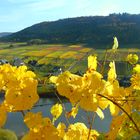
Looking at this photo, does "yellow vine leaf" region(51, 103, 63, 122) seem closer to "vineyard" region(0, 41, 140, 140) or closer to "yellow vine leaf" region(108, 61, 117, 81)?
"vineyard" region(0, 41, 140, 140)

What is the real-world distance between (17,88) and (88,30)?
11765 centimetres

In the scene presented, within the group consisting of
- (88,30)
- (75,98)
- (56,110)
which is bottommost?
(88,30)

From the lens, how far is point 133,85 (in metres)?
1.40

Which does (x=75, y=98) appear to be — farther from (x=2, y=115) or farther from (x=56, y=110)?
(x=56, y=110)

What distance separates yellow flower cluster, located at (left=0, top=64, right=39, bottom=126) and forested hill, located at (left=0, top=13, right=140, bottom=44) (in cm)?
9372

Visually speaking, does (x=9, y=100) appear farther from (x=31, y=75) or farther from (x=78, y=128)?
(x=78, y=128)

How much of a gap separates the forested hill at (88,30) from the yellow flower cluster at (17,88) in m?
93.7

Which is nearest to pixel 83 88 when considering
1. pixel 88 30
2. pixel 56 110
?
pixel 56 110

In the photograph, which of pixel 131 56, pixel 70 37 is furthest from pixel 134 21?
pixel 131 56

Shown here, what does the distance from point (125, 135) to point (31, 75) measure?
33 centimetres

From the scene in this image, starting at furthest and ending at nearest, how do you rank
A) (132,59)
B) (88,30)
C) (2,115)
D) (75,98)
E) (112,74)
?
1. (88,30)
2. (132,59)
3. (112,74)
4. (2,115)
5. (75,98)

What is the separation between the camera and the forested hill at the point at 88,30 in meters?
105

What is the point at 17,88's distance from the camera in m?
1.20

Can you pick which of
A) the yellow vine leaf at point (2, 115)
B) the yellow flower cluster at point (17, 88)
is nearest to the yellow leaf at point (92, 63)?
the yellow flower cluster at point (17, 88)
